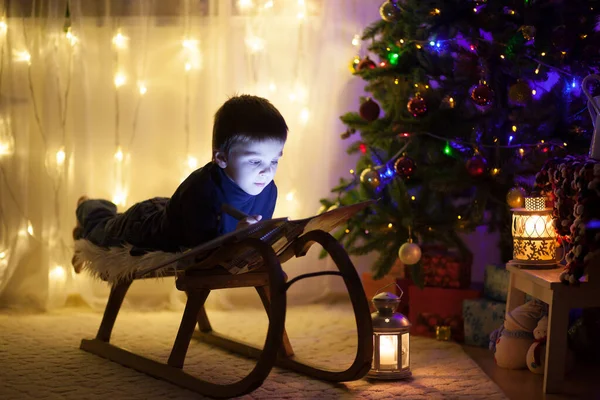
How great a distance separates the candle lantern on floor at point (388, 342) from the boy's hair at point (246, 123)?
2.02 ft

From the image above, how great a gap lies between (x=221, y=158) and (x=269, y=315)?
0.54 metres

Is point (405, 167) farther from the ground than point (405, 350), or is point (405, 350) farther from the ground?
point (405, 167)

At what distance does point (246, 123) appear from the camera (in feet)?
7.66

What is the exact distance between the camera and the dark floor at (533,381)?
7.02 ft

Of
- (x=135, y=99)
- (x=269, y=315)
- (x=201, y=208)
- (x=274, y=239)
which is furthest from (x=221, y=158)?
(x=135, y=99)

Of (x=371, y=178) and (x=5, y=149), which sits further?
(x=5, y=149)

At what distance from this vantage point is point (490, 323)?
2.72 meters

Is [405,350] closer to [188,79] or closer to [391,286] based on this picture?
[391,286]

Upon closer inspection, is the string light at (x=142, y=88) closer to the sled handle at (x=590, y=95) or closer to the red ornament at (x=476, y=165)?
the red ornament at (x=476, y=165)

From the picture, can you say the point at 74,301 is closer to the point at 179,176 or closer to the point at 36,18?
the point at 179,176

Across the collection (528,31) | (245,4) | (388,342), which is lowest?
(388,342)

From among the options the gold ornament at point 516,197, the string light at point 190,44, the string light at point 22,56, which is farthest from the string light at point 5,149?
the gold ornament at point 516,197

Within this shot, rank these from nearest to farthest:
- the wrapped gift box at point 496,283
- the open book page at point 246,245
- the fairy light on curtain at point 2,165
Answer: the open book page at point 246,245, the wrapped gift box at point 496,283, the fairy light on curtain at point 2,165

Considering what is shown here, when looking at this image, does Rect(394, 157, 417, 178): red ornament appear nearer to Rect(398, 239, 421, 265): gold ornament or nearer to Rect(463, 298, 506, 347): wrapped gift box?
Rect(398, 239, 421, 265): gold ornament
